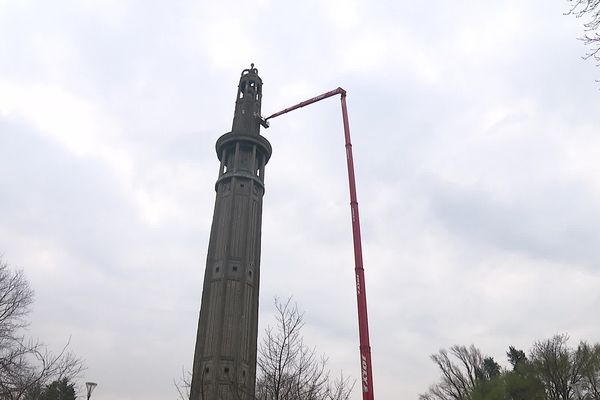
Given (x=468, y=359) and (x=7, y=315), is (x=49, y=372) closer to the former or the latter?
(x=7, y=315)

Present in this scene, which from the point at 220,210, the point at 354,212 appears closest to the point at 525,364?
the point at 220,210

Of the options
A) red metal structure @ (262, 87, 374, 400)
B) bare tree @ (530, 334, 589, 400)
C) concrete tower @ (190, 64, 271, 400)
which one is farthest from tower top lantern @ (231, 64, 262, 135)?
bare tree @ (530, 334, 589, 400)

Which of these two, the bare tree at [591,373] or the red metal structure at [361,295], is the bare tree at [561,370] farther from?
the red metal structure at [361,295]

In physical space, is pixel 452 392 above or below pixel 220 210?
below

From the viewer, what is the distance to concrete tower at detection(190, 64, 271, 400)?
3016cm

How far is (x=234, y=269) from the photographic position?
33562mm

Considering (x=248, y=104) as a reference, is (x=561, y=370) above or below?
below

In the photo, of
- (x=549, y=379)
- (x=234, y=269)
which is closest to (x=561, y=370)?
(x=549, y=379)

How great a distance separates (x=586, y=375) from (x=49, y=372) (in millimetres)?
45600

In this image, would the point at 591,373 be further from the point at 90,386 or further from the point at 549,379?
the point at 90,386

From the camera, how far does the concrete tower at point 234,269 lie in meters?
30.2

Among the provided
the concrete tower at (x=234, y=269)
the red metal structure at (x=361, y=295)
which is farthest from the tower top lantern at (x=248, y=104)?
the red metal structure at (x=361, y=295)

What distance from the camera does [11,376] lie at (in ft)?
67.2

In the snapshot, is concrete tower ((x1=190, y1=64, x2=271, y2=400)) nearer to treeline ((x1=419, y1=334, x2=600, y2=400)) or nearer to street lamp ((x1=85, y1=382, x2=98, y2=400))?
street lamp ((x1=85, y1=382, x2=98, y2=400))
